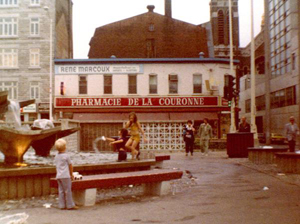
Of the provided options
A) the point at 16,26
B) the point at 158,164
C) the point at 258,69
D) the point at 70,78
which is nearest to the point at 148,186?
the point at 158,164

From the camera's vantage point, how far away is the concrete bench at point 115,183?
27.2 feet

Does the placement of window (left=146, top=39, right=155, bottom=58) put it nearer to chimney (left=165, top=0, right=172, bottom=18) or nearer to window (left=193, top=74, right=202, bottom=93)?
chimney (left=165, top=0, right=172, bottom=18)

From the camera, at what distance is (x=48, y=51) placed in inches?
1752

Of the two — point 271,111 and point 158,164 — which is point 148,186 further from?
point 271,111

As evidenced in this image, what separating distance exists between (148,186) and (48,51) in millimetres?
36259

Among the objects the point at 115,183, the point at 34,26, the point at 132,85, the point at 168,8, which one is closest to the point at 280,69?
the point at 168,8

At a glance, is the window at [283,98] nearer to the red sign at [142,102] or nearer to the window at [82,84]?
the red sign at [142,102]

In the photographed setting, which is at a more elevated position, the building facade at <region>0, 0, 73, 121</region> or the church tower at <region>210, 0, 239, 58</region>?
the church tower at <region>210, 0, 239, 58</region>

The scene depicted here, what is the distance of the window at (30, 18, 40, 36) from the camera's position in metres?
44.9

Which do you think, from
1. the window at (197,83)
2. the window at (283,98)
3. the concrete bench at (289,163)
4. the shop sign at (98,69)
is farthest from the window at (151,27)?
the concrete bench at (289,163)

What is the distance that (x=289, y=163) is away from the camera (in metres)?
13.8

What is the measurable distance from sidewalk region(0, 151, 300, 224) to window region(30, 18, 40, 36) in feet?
118

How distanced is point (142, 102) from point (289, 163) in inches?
1222

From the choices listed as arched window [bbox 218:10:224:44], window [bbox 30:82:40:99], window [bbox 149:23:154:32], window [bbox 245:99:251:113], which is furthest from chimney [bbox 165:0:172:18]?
arched window [bbox 218:10:224:44]
